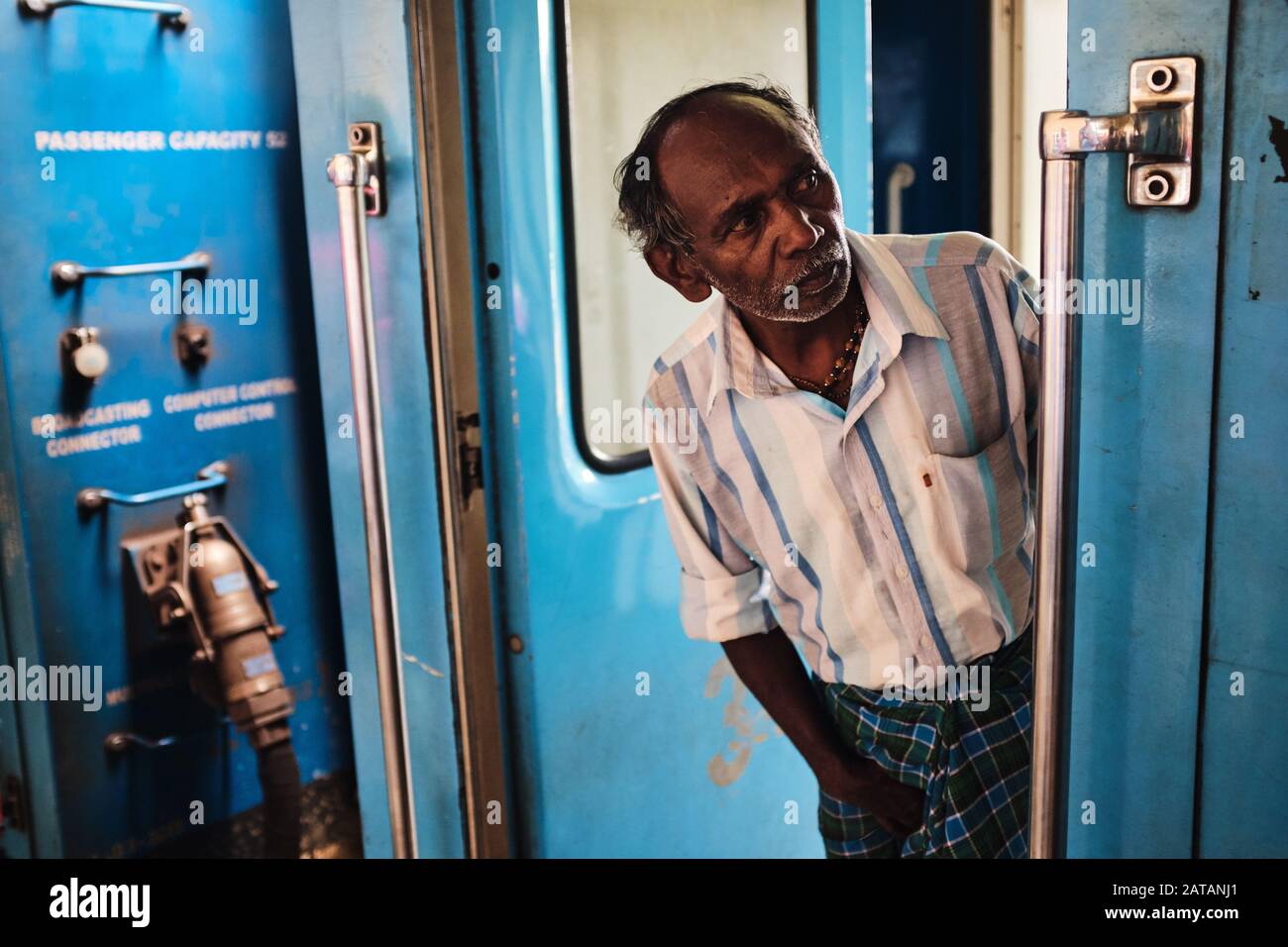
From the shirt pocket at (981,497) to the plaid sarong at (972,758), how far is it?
7.4 inches

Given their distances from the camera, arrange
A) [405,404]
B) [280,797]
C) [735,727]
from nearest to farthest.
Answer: [405,404] → [735,727] → [280,797]

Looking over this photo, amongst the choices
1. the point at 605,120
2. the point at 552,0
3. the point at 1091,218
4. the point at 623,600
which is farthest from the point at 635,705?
the point at 1091,218

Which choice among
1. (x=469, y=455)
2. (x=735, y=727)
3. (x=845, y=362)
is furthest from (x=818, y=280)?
(x=735, y=727)

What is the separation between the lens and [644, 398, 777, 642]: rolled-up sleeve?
6.56 ft

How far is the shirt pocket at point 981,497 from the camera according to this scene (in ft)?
5.72

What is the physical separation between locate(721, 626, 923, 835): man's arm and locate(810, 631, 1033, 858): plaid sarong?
0.11 feet

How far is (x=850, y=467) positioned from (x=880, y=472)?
1.8 inches

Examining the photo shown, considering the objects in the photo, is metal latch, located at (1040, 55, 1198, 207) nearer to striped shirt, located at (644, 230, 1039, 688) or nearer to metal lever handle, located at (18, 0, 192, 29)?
striped shirt, located at (644, 230, 1039, 688)

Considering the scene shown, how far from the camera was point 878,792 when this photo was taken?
6.48 feet

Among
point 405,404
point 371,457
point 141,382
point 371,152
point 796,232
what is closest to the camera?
point 796,232

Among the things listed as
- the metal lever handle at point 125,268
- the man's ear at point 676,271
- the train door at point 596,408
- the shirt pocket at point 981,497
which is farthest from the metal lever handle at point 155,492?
the shirt pocket at point 981,497

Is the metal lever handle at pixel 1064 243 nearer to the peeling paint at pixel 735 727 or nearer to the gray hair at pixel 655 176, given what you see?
the gray hair at pixel 655 176

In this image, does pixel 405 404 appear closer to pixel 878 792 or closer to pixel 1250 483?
pixel 878 792
